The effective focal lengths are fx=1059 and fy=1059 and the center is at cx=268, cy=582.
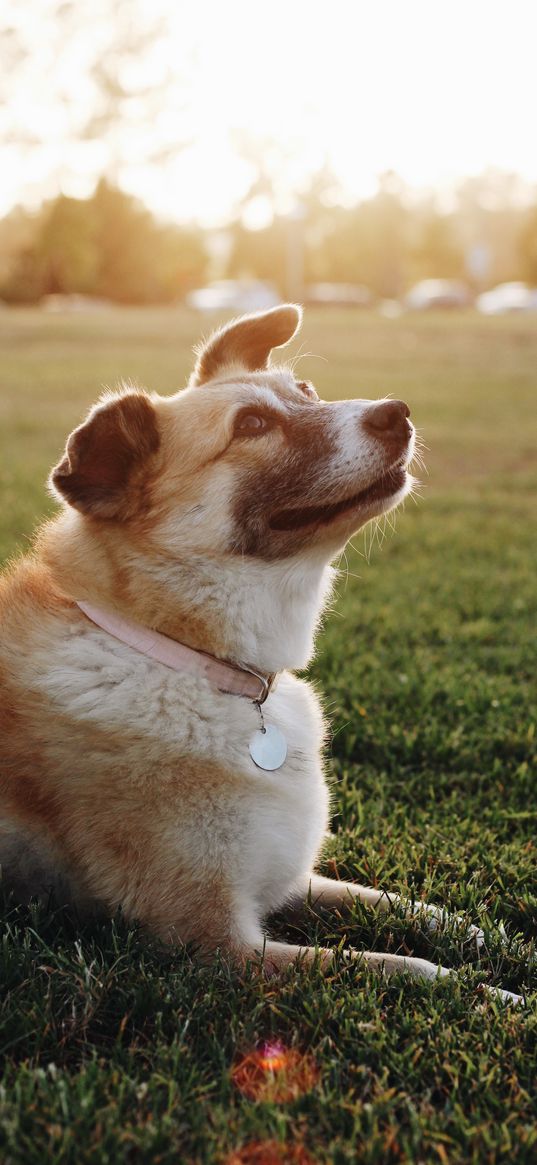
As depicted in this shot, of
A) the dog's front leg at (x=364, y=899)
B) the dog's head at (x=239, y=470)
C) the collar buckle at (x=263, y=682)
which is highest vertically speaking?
the dog's head at (x=239, y=470)

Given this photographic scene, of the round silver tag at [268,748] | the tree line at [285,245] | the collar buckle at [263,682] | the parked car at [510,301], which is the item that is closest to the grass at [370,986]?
the round silver tag at [268,748]

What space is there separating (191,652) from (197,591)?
7.2 inches

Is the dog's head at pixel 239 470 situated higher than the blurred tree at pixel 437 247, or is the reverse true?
the dog's head at pixel 239 470

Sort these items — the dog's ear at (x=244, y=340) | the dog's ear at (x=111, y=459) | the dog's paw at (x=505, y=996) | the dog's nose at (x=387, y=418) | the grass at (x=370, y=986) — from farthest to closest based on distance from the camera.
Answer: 1. the dog's ear at (x=244, y=340)
2. the dog's nose at (x=387, y=418)
3. the dog's ear at (x=111, y=459)
4. the dog's paw at (x=505, y=996)
5. the grass at (x=370, y=986)

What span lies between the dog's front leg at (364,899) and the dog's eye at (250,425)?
1.42 m

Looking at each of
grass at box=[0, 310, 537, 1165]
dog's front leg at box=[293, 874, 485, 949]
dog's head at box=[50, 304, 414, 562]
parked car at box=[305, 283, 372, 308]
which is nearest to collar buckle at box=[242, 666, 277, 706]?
dog's head at box=[50, 304, 414, 562]

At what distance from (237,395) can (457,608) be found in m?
3.59

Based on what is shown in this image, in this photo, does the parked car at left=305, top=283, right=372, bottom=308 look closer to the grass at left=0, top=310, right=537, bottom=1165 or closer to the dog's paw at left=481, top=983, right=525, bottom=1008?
the grass at left=0, top=310, right=537, bottom=1165

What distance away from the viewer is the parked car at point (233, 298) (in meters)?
48.9

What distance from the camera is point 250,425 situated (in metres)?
3.40

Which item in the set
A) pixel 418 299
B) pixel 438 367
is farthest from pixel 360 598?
pixel 418 299

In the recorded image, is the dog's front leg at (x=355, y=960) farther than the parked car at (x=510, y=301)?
No

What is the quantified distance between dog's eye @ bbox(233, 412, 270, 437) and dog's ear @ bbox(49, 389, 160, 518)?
0.27 metres

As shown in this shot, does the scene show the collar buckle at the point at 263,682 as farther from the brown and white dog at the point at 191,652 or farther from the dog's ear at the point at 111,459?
the dog's ear at the point at 111,459
